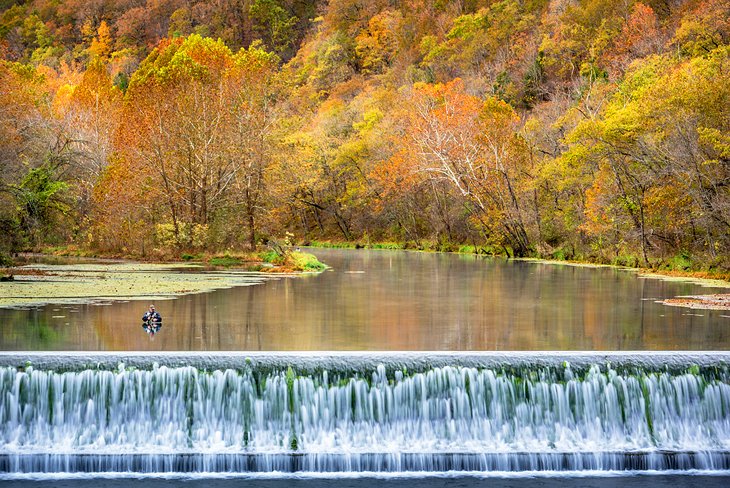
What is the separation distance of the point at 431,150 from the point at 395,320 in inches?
1452

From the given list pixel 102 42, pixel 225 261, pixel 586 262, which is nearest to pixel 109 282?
pixel 225 261

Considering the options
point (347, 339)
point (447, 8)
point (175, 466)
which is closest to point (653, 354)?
point (347, 339)

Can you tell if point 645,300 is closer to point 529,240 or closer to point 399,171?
point 529,240

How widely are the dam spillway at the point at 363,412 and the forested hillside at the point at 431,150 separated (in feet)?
64.9

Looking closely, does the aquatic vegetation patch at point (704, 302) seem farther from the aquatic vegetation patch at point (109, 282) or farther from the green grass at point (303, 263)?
the green grass at point (303, 263)

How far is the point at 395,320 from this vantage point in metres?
21.9

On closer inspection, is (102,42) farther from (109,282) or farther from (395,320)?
(395,320)

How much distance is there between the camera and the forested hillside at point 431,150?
123ft

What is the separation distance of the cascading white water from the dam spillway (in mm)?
20

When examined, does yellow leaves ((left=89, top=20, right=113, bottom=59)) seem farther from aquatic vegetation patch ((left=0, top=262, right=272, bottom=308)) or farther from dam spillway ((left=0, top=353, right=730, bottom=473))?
dam spillway ((left=0, top=353, right=730, bottom=473))

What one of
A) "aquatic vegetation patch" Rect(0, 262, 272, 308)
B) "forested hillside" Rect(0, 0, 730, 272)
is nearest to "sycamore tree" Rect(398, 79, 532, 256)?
"forested hillside" Rect(0, 0, 730, 272)

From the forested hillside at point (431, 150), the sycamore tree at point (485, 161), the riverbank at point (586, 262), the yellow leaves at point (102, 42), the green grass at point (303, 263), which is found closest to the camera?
the riverbank at point (586, 262)

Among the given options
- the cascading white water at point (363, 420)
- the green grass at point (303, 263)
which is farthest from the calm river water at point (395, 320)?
the green grass at point (303, 263)

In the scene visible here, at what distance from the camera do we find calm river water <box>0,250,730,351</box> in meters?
17.7
